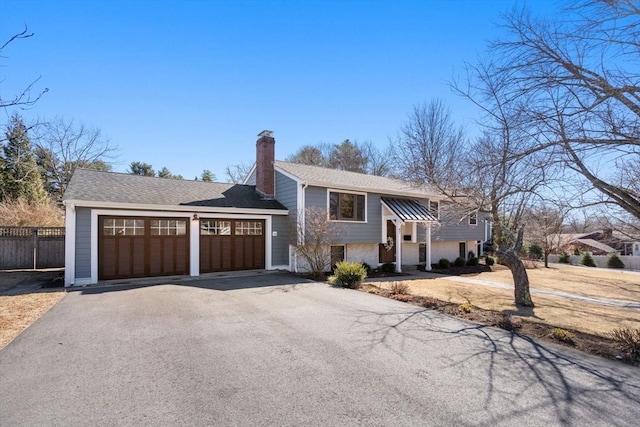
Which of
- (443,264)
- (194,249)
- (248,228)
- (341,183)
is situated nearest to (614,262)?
(443,264)

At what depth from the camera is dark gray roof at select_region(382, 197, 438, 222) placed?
1686cm

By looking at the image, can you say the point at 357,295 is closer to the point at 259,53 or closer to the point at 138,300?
the point at 138,300

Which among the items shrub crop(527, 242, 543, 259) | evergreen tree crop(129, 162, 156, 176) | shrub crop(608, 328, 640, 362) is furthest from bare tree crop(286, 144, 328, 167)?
shrub crop(608, 328, 640, 362)

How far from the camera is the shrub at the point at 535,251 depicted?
30.3 metres

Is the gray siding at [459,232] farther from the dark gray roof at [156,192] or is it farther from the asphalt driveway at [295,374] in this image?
the asphalt driveway at [295,374]

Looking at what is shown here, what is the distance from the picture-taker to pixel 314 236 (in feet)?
46.4

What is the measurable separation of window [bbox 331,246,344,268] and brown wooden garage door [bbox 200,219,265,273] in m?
3.38

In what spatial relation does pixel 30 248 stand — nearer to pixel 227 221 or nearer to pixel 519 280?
pixel 227 221

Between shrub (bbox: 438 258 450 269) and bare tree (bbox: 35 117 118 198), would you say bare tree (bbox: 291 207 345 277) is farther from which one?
bare tree (bbox: 35 117 118 198)

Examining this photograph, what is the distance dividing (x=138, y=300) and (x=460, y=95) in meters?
9.69

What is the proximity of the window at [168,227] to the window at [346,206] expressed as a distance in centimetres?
644

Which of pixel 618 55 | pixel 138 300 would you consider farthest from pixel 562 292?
pixel 138 300

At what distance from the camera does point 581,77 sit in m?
4.97

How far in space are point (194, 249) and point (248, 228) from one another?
8.48 feet
